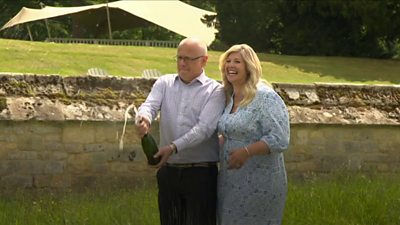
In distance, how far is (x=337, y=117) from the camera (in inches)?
331

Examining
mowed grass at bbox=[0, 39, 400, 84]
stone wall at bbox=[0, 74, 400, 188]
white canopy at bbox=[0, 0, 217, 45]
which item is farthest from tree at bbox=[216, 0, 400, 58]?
stone wall at bbox=[0, 74, 400, 188]

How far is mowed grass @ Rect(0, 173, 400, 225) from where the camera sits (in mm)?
5770

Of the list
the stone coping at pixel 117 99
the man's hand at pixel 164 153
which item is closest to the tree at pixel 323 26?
the stone coping at pixel 117 99

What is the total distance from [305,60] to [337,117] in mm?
8605

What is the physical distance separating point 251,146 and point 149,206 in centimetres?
223

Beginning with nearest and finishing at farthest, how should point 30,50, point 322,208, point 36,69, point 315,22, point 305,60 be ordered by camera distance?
point 322,208
point 36,69
point 30,50
point 305,60
point 315,22

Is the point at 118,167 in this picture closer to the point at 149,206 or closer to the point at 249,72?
the point at 149,206

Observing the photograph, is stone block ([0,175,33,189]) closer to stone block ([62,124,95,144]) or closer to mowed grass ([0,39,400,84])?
stone block ([62,124,95,144])

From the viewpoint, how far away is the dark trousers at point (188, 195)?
4.43 metres

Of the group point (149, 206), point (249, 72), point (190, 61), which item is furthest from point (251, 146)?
point (149, 206)

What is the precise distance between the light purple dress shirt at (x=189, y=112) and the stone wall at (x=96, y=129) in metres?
3.01

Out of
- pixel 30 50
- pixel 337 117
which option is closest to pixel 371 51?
pixel 30 50

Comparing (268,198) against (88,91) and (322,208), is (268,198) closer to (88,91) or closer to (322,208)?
(322,208)

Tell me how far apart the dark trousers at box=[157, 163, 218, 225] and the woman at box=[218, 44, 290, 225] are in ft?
0.43
